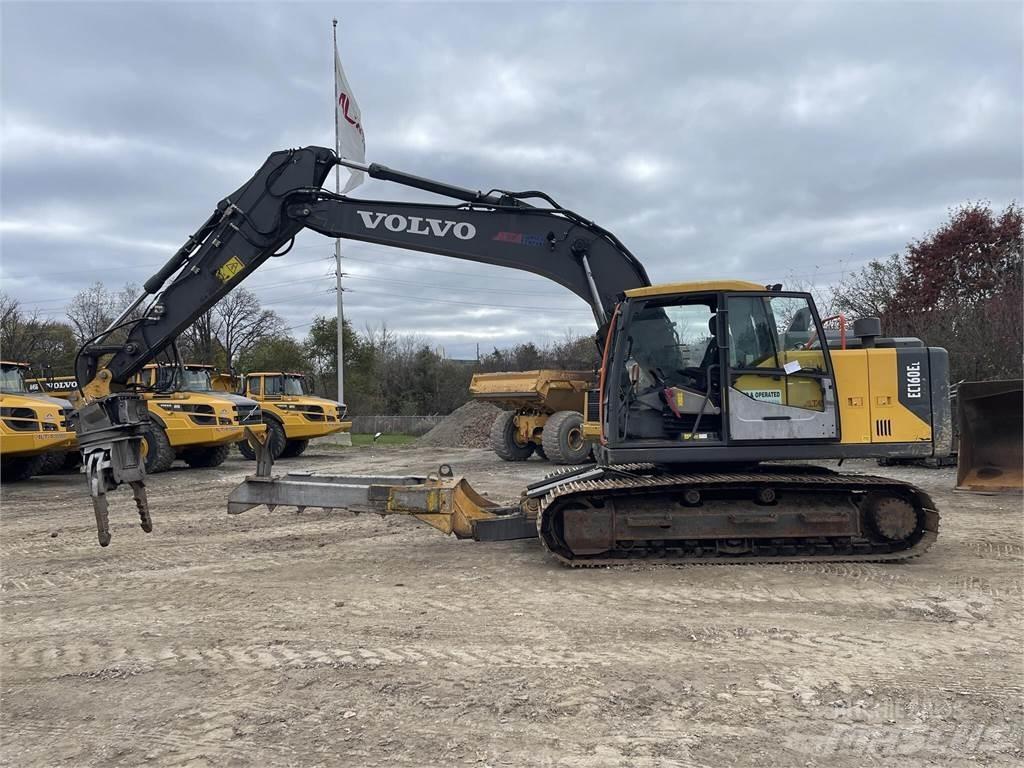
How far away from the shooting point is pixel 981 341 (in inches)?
638

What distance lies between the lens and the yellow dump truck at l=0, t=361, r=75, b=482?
12.1 m

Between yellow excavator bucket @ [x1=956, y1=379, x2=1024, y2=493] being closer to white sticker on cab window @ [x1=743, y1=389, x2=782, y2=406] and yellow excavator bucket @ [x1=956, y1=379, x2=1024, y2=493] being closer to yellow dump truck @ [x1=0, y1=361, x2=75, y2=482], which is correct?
white sticker on cab window @ [x1=743, y1=389, x2=782, y2=406]

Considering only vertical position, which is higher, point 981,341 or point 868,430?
point 981,341

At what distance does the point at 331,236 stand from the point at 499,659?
5.41 m

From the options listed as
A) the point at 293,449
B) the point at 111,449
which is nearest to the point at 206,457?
the point at 293,449

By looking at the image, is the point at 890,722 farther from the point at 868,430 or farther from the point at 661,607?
the point at 868,430

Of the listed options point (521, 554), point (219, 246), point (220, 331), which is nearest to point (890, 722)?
point (521, 554)

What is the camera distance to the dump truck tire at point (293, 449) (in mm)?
19484

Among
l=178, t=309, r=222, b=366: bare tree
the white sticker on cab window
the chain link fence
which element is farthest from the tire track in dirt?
l=178, t=309, r=222, b=366: bare tree

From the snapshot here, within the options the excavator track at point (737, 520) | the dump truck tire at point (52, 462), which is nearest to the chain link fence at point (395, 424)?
the dump truck tire at point (52, 462)

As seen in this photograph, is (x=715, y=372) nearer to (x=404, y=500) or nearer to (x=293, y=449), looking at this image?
(x=404, y=500)

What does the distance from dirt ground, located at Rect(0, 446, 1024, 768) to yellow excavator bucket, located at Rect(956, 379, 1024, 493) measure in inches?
136

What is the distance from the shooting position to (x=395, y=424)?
3497 centimetres

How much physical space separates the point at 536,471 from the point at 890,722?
1156 centimetres
